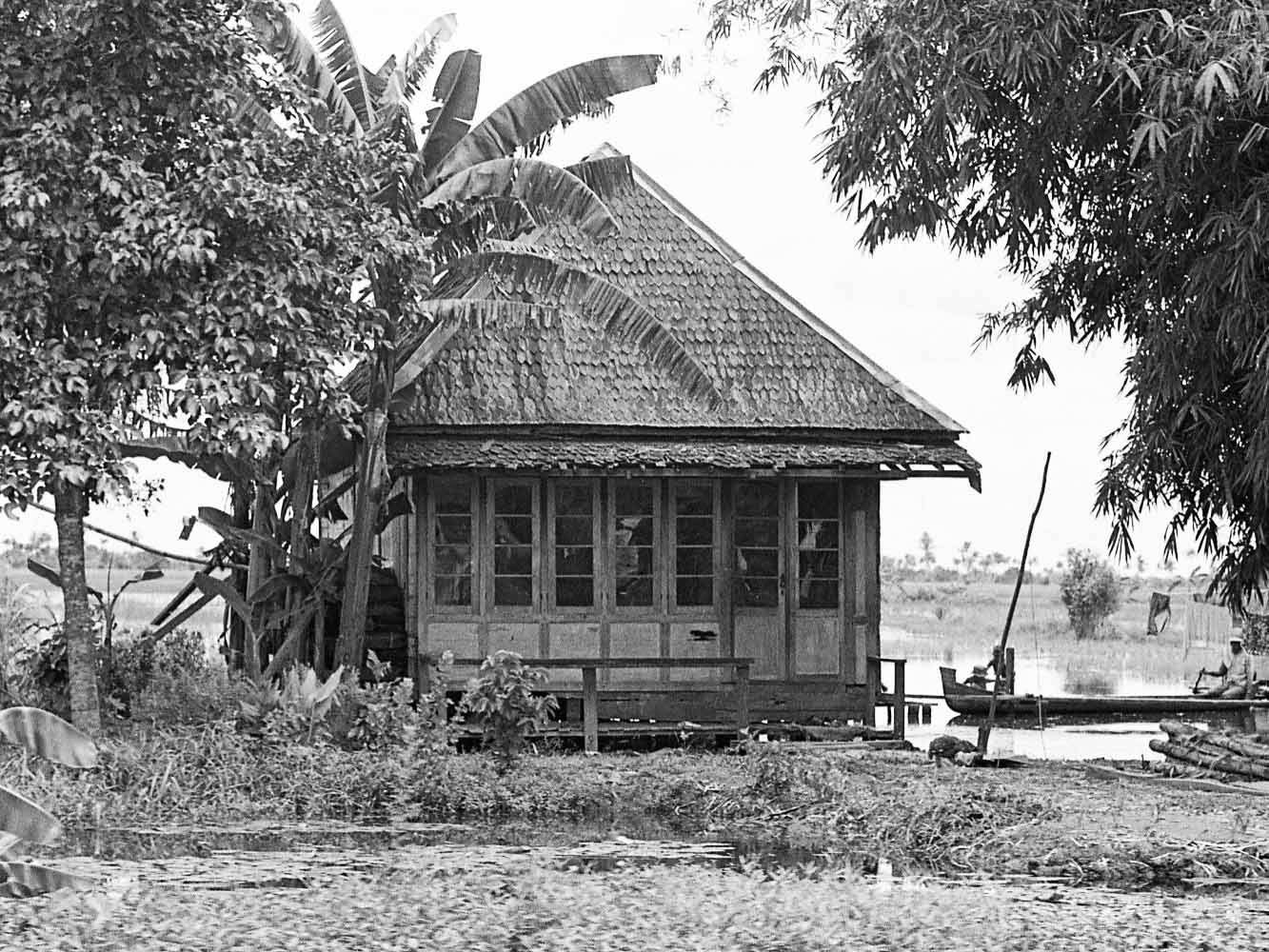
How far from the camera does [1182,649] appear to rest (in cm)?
3928

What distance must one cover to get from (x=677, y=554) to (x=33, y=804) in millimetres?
10553

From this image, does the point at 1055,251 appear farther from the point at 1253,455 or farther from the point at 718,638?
the point at 718,638

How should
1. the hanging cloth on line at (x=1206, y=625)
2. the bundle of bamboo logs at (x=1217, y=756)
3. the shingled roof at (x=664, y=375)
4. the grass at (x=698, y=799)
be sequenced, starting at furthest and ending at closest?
1. the hanging cloth on line at (x=1206, y=625)
2. the shingled roof at (x=664, y=375)
3. the bundle of bamboo logs at (x=1217, y=756)
4. the grass at (x=698, y=799)

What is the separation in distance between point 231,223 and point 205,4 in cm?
183

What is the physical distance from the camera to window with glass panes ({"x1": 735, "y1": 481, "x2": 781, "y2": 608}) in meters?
18.0

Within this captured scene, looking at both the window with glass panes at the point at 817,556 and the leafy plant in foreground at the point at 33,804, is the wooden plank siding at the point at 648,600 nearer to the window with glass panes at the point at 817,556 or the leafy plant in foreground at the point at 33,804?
the window with glass panes at the point at 817,556

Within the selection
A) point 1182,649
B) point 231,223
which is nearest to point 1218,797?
point 231,223

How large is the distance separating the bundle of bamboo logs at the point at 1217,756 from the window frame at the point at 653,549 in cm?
516

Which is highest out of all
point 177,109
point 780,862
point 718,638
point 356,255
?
point 177,109

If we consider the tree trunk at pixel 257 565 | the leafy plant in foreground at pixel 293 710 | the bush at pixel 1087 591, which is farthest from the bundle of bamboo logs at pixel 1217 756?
the bush at pixel 1087 591

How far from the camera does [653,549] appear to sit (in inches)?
702

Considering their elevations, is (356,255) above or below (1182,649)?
above

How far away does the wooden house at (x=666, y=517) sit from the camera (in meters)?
17.5

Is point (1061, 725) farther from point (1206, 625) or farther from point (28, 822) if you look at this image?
point (28, 822)
